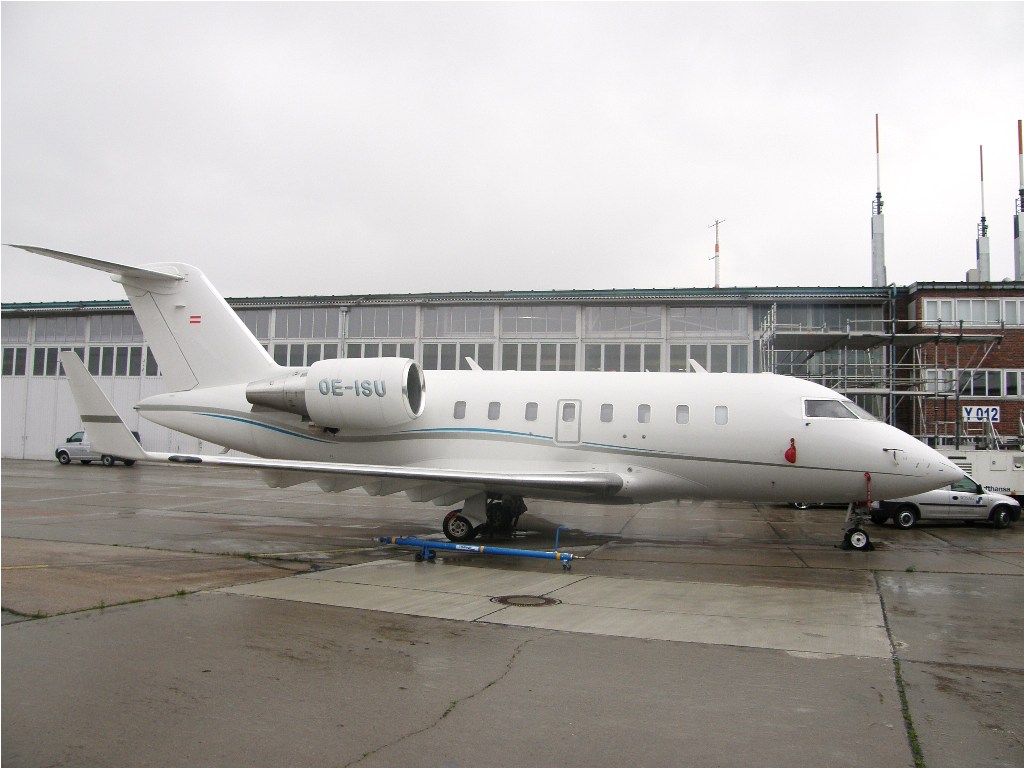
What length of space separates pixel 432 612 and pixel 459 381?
7.91 meters

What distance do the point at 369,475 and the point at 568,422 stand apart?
4066 millimetres

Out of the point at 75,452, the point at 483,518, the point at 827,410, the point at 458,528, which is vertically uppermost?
the point at 827,410

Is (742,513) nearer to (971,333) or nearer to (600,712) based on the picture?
(971,333)

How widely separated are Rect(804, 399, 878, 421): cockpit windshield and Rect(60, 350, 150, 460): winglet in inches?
443

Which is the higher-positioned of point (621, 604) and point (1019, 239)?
point (1019, 239)

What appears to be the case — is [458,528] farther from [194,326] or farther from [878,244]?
[878,244]

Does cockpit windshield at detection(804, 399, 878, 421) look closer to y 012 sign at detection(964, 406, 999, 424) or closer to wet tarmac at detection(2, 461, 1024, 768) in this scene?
wet tarmac at detection(2, 461, 1024, 768)

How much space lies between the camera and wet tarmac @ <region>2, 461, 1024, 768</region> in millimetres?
5016

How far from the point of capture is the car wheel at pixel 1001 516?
64.5 ft

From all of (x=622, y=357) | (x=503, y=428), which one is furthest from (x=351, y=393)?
(x=622, y=357)

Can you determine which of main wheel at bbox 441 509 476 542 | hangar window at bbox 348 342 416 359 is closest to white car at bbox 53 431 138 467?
hangar window at bbox 348 342 416 359

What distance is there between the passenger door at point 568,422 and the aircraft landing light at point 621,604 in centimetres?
395

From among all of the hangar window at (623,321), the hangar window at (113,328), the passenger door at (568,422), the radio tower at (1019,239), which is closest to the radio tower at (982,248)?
the radio tower at (1019,239)

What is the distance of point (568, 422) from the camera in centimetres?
1512
